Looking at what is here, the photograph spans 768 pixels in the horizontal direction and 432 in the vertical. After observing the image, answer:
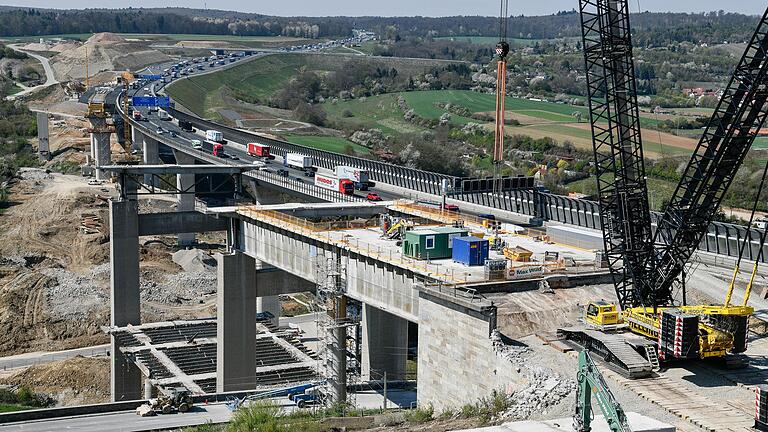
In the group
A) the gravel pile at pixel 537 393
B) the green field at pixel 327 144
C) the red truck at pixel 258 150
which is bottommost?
the green field at pixel 327 144

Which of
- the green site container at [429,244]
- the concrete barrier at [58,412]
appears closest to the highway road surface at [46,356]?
the concrete barrier at [58,412]

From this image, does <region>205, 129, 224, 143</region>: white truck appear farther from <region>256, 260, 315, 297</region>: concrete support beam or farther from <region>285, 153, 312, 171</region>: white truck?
<region>256, 260, 315, 297</region>: concrete support beam

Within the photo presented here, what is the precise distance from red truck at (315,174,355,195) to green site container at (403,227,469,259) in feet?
118

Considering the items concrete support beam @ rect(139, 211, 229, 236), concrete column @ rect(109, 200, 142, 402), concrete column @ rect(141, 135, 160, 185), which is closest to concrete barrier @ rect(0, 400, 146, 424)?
concrete support beam @ rect(139, 211, 229, 236)

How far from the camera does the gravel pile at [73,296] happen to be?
3882 inches

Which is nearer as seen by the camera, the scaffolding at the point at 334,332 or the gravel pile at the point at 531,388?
the gravel pile at the point at 531,388

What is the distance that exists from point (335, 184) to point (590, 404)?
6418cm

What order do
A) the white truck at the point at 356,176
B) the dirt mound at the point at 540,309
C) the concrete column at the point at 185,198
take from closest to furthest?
the dirt mound at the point at 540,309, the white truck at the point at 356,176, the concrete column at the point at 185,198

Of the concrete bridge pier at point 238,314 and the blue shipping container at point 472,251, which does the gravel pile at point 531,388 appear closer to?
the blue shipping container at point 472,251

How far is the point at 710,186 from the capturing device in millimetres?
48250

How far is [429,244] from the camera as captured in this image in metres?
56.5

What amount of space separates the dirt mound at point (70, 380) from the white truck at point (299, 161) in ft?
120

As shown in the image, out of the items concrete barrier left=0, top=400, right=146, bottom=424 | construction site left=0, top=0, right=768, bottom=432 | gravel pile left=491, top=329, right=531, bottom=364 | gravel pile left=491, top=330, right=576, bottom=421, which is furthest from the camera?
concrete barrier left=0, top=400, right=146, bottom=424

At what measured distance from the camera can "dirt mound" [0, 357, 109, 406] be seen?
3093 inches
